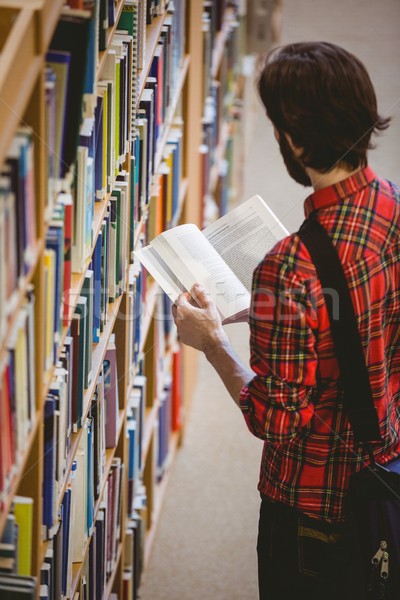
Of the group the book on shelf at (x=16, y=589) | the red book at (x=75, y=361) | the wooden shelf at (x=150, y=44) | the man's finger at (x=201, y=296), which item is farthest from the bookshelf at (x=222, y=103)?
the book on shelf at (x=16, y=589)

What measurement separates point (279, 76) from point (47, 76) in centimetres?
35

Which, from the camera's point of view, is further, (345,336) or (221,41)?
(221,41)

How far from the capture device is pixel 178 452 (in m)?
3.12

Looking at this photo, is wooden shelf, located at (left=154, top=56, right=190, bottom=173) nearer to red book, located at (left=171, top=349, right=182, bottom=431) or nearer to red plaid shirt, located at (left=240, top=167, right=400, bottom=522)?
red book, located at (left=171, top=349, right=182, bottom=431)

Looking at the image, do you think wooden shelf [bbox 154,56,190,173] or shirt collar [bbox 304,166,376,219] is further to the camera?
wooden shelf [bbox 154,56,190,173]

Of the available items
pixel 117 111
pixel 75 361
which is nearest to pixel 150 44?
pixel 117 111

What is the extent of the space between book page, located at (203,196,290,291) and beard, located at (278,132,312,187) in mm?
364

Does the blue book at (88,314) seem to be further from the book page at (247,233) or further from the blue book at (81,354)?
the book page at (247,233)

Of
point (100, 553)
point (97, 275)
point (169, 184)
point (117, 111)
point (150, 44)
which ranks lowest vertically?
point (100, 553)

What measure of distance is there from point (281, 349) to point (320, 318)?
0.26ft

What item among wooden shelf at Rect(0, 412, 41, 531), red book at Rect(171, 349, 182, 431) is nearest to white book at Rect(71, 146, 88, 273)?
wooden shelf at Rect(0, 412, 41, 531)

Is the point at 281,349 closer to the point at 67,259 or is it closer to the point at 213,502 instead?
the point at 67,259

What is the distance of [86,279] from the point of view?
1.58 metres

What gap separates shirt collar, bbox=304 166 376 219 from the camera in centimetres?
126
